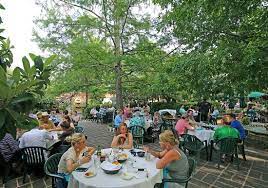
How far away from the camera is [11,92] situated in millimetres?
952

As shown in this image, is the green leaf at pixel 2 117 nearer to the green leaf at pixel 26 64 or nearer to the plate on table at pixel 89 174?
the green leaf at pixel 26 64

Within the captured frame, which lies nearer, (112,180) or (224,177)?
(112,180)

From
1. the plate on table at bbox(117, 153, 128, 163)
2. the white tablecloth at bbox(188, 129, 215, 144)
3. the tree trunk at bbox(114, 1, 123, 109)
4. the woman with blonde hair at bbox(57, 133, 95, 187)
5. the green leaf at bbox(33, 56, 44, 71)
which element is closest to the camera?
the green leaf at bbox(33, 56, 44, 71)

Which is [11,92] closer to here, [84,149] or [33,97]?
[33,97]

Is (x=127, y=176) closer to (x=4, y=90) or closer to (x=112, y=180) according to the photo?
(x=112, y=180)

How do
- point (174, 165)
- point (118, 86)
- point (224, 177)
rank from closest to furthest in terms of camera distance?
point (174, 165)
point (224, 177)
point (118, 86)

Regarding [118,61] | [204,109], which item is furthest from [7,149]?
[204,109]

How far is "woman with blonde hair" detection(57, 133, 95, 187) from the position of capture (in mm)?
3318

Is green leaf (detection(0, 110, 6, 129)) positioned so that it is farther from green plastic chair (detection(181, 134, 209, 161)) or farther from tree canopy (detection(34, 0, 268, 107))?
green plastic chair (detection(181, 134, 209, 161))

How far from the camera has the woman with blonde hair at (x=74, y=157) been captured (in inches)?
131

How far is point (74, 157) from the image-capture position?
3.45 m

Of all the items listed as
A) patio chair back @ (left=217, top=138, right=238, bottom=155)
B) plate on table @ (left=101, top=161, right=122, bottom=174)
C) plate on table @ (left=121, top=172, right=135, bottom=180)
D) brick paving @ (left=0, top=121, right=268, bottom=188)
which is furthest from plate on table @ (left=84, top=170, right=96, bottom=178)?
patio chair back @ (left=217, top=138, right=238, bottom=155)

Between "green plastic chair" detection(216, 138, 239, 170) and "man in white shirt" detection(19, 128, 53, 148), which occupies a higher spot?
"man in white shirt" detection(19, 128, 53, 148)

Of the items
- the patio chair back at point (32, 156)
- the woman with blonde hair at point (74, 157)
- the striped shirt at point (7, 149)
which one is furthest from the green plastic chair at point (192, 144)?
the striped shirt at point (7, 149)
